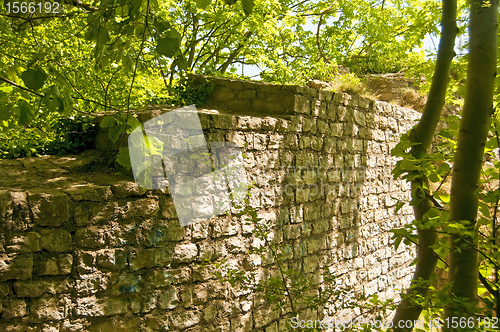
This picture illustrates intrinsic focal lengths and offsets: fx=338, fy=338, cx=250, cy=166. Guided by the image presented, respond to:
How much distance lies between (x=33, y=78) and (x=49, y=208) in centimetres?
98

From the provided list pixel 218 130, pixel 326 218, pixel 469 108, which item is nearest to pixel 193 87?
pixel 218 130

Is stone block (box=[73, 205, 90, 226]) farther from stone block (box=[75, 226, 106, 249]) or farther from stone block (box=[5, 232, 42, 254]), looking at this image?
stone block (box=[5, 232, 42, 254])

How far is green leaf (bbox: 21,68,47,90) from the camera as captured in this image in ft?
4.39

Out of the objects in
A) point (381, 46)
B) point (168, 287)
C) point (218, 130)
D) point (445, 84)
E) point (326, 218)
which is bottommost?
point (168, 287)

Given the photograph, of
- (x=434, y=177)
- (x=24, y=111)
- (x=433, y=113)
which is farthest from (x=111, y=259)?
(x=433, y=113)

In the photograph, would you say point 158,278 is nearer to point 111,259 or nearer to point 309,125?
point 111,259

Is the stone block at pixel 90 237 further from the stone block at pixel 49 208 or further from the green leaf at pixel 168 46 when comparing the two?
the green leaf at pixel 168 46

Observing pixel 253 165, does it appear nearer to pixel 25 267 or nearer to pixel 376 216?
pixel 25 267

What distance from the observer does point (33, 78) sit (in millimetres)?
1346

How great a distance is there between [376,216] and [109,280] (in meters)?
3.66

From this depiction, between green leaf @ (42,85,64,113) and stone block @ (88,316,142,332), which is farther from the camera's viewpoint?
stone block @ (88,316,142,332)

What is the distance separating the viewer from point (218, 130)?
281 centimetres

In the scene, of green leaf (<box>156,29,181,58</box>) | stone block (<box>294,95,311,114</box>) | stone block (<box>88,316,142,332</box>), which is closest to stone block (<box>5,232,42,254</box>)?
stone block (<box>88,316,142,332</box>)

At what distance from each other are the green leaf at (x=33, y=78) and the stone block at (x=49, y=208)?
2.99 feet
